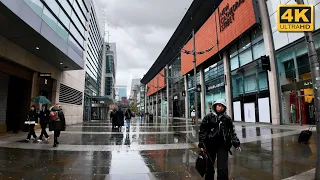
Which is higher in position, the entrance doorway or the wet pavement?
the entrance doorway

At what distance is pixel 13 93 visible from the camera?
15977mm

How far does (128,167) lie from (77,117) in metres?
22.7

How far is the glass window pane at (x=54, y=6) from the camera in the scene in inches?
598

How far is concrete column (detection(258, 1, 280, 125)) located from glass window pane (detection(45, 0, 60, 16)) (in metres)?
17.2

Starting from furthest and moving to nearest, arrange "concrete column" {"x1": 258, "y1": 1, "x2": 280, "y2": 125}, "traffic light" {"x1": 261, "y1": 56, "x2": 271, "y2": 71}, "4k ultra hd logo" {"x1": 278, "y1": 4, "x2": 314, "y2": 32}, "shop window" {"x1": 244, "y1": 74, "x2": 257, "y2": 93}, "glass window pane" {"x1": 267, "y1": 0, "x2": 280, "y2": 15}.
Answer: "shop window" {"x1": 244, "y1": 74, "x2": 257, "y2": 93}, "glass window pane" {"x1": 267, "y1": 0, "x2": 280, "y2": 15}, "traffic light" {"x1": 261, "y1": 56, "x2": 271, "y2": 71}, "concrete column" {"x1": 258, "y1": 1, "x2": 280, "y2": 125}, "4k ultra hd logo" {"x1": 278, "y1": 4, "x2": 314, "y2": 32}

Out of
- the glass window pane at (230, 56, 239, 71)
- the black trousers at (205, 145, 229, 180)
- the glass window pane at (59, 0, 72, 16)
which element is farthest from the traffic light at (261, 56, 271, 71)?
the black trousers at (205, 145, 229, 180)

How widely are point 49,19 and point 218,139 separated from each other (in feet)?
47.9

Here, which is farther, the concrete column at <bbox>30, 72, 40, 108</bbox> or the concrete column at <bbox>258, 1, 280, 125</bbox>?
the concrete column at <bbox>258, 1, 280, 125</bbox>

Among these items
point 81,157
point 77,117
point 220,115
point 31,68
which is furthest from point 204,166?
point 77,117

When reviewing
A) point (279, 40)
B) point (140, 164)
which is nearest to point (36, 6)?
point (140, 164)

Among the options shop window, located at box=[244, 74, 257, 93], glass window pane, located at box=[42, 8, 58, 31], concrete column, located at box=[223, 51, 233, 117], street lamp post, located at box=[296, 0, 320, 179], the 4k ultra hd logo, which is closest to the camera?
street lamp post, located at box=[296, 0, 320, 179]

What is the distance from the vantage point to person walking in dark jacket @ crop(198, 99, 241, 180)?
12.3 feet

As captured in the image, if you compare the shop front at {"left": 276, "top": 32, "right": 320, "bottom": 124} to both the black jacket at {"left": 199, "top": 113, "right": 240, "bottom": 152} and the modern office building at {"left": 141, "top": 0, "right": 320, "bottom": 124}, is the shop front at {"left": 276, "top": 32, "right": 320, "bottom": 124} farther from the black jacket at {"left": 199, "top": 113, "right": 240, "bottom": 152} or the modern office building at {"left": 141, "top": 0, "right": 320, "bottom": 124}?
the black jacket at {"left": 199, "top": 113, "right": 240, "bottom": 152}

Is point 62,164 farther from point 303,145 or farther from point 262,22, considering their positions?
point 262,22
